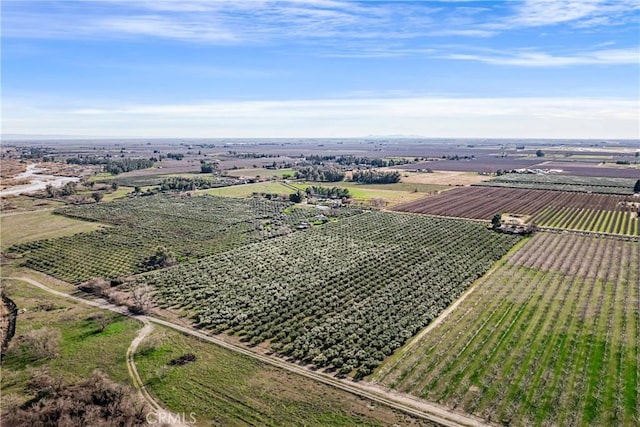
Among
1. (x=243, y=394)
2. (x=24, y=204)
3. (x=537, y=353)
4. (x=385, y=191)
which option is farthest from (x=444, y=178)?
(x=243, y=394)

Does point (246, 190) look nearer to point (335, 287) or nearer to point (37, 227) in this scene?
point (37, 227)

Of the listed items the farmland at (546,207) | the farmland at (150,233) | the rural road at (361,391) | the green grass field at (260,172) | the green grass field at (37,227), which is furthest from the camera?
the green grass field at (260,172)

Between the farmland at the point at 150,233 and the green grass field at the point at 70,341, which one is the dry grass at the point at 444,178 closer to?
the farmland at the point at 150,233

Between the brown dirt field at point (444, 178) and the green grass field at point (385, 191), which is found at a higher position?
the brown dirt field at point (444, 178)

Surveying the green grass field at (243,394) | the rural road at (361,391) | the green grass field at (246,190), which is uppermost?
the green grass field at (246,190)

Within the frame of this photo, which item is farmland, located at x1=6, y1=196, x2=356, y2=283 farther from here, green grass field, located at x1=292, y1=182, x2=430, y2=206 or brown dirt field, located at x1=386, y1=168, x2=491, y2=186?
brown dirt field, located at x1=386, y1=168, x2=491, y2=186

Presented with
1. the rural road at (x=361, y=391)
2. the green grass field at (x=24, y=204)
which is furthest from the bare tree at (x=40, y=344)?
the green grass field at (x=24, y=204)

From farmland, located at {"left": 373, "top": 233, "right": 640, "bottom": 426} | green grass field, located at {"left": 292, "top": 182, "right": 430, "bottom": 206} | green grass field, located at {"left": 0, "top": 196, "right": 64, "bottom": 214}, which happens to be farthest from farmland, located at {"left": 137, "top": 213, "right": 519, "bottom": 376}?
green grass field, located at {"left": 0, "top": 196, "right": 64, "bottom": 214}
